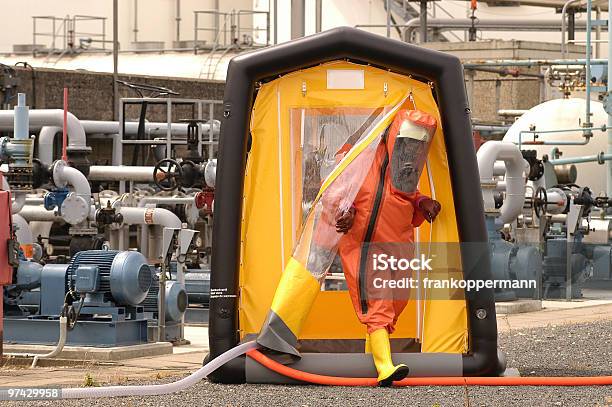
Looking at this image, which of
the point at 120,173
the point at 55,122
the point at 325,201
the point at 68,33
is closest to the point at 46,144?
the point at 55,122

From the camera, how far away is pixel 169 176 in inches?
758

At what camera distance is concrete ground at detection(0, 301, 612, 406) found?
815 cm

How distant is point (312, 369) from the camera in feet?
29.2

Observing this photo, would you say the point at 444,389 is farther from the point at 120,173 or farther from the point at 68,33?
the point at 68,33

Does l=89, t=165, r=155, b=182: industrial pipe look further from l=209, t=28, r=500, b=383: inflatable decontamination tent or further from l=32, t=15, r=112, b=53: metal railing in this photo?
l=32, t=15, r=112, b=53: metal railing

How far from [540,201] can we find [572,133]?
7059 mm

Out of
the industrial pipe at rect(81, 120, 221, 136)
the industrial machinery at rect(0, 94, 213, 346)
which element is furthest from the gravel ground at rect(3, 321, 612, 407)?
the industrial pipe at rect(81, 120, 221, 136)

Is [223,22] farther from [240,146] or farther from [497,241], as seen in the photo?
[240,146]

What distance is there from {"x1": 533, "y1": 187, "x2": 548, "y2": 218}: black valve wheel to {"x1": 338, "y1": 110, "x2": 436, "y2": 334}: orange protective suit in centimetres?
1088

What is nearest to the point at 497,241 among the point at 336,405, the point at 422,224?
the point at 422,224

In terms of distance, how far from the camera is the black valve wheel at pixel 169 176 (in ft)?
62.6

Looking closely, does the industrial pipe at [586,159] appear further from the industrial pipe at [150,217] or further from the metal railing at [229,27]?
the metal railing at [229,27]

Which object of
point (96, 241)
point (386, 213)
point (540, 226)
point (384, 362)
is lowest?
point (384, 362)

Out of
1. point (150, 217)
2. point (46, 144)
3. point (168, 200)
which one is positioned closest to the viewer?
point (150, 217)
